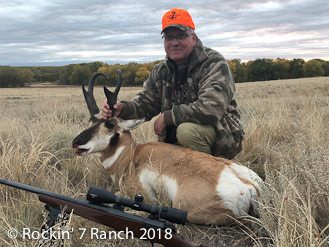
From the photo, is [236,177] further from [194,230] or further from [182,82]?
[182,82]

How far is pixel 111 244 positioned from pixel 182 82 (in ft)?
8.86

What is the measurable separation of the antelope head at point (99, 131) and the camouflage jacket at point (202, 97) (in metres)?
0.46

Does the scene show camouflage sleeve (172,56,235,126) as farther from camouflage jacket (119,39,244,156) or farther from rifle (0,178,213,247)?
rifle (0,178,213,247)

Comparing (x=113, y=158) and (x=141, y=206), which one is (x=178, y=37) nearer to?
(x=113, y=158)

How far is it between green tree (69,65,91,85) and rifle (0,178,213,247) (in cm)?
3438

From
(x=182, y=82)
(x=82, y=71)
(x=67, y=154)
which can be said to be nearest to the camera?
(x=182, y=82)

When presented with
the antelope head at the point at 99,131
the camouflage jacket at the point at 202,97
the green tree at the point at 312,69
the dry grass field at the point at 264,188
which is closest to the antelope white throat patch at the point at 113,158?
the antelope head at the point at 99,131

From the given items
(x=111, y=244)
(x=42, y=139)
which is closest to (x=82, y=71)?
(x=42, y=139)

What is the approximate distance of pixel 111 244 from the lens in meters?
2.53

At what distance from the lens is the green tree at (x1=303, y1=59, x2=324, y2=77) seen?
265 ft

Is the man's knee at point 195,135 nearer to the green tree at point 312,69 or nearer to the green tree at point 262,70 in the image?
the green tree at point 262,70

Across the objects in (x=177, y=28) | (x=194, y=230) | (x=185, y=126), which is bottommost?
(x=194, y=230)

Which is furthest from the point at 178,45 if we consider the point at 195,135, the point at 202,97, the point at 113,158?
the point at 113,158

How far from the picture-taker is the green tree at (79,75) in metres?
35.8
